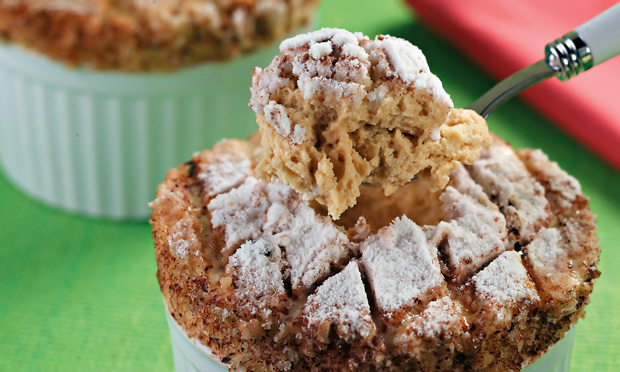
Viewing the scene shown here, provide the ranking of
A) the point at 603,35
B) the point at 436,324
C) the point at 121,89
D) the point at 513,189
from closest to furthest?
the point at 436,324, the point at 513,189, the point at 603,35, the point at 121,89

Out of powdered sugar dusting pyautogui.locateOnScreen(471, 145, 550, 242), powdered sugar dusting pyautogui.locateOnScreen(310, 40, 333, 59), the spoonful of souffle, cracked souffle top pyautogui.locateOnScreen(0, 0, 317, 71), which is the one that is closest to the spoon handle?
powdered sugar dusting pyautogui.locateOnScreen(471, 145, 550, 242)

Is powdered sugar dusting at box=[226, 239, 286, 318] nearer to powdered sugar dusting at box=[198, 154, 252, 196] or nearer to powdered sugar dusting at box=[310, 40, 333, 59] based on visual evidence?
powdered sugar dusting at box=[198, 154, 252, 196]

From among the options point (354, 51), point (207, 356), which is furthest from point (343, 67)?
point (207, 356)

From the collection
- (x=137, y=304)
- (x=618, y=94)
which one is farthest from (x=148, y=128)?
(x=618, y=94)

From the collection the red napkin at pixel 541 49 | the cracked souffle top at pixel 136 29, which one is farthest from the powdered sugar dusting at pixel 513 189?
the red napkin at pixel 541 49

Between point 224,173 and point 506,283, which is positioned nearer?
point 506,283

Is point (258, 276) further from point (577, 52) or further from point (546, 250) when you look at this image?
point (577, 52)

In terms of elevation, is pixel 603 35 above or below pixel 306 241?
above
